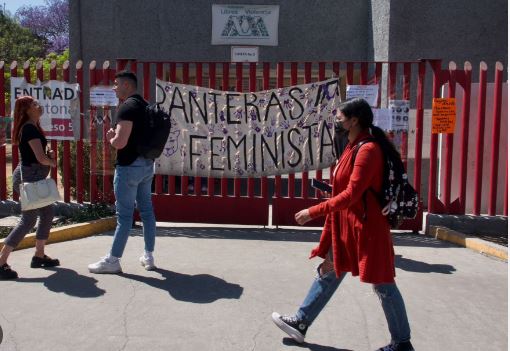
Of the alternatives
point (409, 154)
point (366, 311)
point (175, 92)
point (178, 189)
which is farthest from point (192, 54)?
point (366, 311)

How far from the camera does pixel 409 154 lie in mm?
8125

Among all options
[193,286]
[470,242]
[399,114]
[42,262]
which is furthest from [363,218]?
[399,114]

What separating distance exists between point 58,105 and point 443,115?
5226mm

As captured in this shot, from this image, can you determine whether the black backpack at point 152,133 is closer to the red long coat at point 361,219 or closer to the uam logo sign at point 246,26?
the red long coat at point 361,219

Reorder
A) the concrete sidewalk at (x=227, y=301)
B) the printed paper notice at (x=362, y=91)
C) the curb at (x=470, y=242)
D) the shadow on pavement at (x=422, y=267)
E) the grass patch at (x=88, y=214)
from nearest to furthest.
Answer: the concrete sidewalk at (x=227, y=301), the shadow on pavement at (x=422, y=267), the curb at (x=470, y=242), the printed paper notice at (x=362, y=91), the grass patch at (x=88, y=214)

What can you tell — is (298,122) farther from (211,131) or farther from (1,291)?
(1,291)

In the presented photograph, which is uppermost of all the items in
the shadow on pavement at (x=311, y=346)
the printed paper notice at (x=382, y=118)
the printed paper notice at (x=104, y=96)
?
the printed paper notice at (x=104, y=96)

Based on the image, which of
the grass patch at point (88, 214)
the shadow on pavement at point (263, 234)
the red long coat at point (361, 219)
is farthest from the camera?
the grass patch at point (88, 214)

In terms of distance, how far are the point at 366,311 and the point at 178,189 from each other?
223 inches

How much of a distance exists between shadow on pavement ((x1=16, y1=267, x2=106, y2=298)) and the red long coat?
239 centimetres

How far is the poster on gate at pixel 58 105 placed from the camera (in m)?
8.01

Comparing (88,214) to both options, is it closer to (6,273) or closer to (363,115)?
(6,273)

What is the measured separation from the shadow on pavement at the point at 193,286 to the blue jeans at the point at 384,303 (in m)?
1.15

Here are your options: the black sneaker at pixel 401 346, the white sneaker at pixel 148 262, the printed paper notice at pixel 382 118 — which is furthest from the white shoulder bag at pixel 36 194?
the printed paper notice at pixel 382 118
